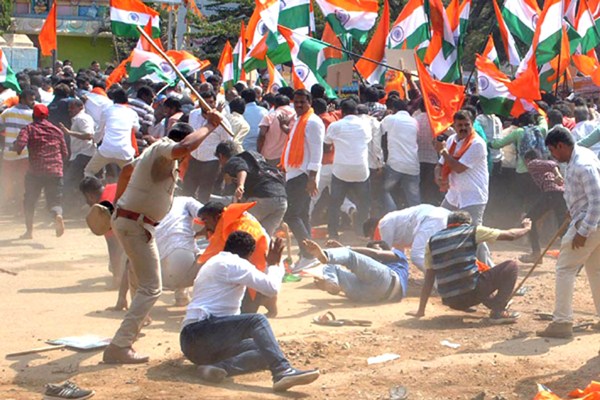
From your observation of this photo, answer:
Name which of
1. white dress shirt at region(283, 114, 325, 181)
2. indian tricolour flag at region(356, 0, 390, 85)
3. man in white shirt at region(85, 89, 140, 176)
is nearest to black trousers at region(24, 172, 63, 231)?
man in white shirt at region(85, 89, 140, 176)

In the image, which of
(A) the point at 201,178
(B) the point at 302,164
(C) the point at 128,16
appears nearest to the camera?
(B) the point at 302,164

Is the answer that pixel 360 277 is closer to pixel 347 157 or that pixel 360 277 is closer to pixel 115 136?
pixel 347 157

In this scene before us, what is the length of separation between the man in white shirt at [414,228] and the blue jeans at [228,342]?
313 centimetres

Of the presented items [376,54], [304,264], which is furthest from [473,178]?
[376,54]

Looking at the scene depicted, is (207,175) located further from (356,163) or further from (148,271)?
(148,271)

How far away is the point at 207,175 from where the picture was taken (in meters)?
12.5

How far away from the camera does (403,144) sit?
40.1ft

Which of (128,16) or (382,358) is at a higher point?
(128,16)

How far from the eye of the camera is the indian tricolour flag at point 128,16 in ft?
53.5

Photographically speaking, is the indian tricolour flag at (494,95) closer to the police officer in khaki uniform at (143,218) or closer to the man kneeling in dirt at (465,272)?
the man kneeling in dirt at (465,272)

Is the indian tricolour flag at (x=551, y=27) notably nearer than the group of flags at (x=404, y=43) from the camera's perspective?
No

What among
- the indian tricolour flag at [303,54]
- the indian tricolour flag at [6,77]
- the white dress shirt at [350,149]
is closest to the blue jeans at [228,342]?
the white dress shirt at [350,149]

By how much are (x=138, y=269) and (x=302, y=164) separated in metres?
4.22

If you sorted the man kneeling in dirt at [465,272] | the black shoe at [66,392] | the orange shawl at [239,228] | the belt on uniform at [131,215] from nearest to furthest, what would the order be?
the black shoe at [66,392], the belt on uniform at [131,215], the orange shawl at [239,228], the man kneeling in dirt at [465,272]
